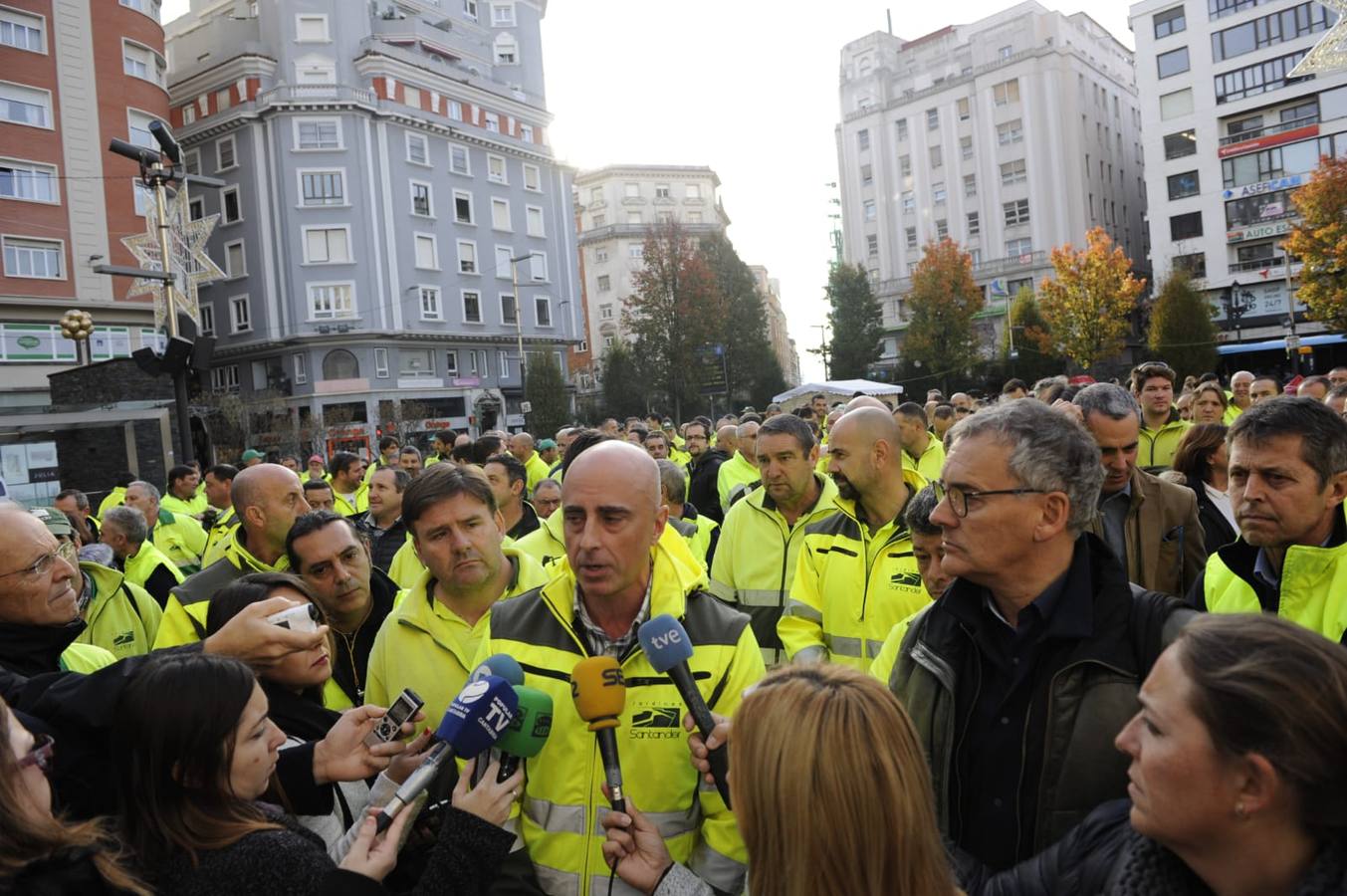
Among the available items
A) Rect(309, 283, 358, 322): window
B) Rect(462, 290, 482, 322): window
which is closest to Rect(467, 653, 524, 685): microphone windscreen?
Rect(309, 283, 358, 322): window

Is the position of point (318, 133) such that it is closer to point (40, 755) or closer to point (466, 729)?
point (40, 755)

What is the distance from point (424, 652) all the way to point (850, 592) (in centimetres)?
195

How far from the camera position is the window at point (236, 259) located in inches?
1800

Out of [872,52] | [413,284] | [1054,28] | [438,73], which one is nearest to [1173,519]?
[413,284]

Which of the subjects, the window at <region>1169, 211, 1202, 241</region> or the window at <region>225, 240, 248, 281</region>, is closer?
the window at <region>225, 240, 248, 281</region>

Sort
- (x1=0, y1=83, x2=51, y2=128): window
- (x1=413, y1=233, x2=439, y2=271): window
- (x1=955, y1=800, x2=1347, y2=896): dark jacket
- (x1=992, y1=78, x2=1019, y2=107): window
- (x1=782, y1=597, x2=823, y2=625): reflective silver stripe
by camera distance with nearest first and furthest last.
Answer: (x1=955, y1=800, x2=1347, y2=896): dark jacket
(x1=782, y1=597, x2=823, y2=625): reflective silver stripe
(x1=0, y1=83, x2=51, y2=128): window
(x1=413, y1=233, x2=439, y2=271): window
(x1=992, y1=78, x2=1019, y2=107): window

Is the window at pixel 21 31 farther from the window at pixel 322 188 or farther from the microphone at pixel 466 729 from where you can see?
the microphone at pixel 466 729

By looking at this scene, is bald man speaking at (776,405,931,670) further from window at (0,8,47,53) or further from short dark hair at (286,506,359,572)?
window at (0,8,47,53)

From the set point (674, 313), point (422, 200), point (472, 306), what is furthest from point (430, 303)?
point (674, 313)

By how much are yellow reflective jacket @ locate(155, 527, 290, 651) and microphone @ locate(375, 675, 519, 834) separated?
65.5 inches

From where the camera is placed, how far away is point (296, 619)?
2.81 metres

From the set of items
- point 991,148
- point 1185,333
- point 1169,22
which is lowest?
point 1185,333

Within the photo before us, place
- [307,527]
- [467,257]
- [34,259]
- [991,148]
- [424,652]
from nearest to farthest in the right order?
[424,652] < [307,527] < [34,259] < [467,257] < [991,148]

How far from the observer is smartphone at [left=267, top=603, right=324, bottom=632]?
2748 millimetres
